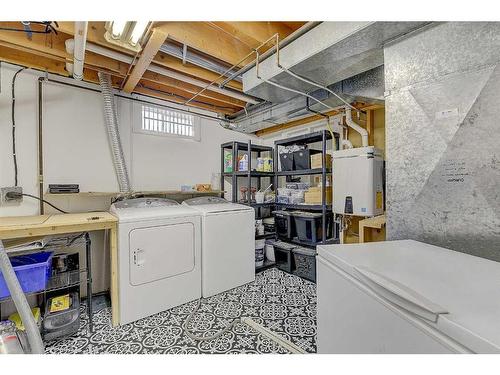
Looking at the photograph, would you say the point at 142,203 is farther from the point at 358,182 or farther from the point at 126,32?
the point at 358,182

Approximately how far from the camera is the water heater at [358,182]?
2.47m

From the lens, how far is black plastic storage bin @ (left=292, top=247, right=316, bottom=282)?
280 cm

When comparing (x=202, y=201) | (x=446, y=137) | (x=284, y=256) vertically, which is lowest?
(x=284, y=256)

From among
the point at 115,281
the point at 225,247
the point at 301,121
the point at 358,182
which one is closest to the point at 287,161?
the point at 301,121

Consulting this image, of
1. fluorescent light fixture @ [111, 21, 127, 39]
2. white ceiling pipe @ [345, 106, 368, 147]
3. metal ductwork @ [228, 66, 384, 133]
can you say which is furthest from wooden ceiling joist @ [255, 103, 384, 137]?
fluorescent light fixture @ [111, 21, 127, 39]

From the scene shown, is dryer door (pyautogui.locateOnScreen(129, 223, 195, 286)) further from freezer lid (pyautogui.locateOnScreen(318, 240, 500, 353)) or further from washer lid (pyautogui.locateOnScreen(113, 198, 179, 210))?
freezer lid (pyautogui.locateOnScreen(318, 240, 500, 353))

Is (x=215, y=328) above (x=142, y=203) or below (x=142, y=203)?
below

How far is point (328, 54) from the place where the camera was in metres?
1.60

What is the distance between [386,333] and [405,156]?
104 centimetres

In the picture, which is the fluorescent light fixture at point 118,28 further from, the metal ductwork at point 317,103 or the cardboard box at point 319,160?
the cardboard box at point 319,160

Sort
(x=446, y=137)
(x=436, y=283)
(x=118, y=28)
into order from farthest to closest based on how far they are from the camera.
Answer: (x=118, y=28) → (x=446, y=137) → (x=436, y=283)

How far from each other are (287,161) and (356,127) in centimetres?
98

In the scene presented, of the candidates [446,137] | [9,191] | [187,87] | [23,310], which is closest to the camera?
[23,310]

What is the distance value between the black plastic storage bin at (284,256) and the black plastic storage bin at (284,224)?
134mm
